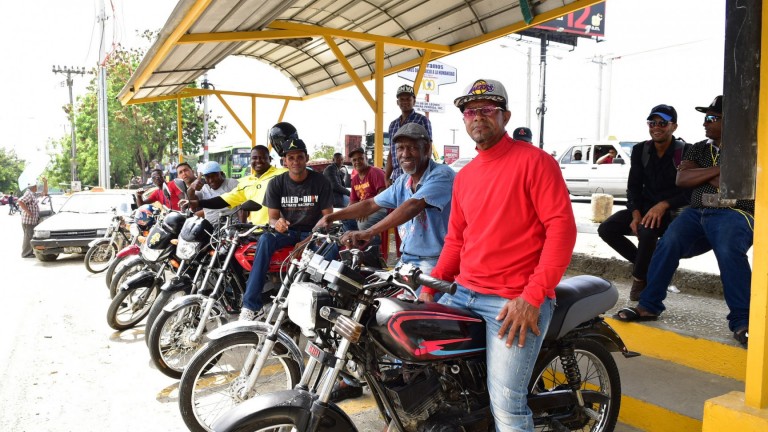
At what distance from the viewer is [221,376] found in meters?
3.73

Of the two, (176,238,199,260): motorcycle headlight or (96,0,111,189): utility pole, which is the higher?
(96,0,111,189): utility pole

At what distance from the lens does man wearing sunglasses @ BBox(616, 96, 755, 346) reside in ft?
11.9

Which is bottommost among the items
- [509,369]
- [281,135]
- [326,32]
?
[509,369]

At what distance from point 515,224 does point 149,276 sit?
180 inches

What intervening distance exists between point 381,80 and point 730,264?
6.07 meters

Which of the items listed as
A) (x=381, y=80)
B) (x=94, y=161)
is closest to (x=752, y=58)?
(x=381, y=80)

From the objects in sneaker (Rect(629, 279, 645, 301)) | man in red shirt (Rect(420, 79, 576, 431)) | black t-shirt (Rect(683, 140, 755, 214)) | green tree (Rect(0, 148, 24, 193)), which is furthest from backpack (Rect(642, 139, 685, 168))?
green tree (Rect(0, 148, 24, 193))

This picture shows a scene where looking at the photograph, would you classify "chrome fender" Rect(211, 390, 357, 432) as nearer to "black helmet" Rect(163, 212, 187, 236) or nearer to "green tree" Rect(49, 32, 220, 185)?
"black helmet" Rect(163, 212, 187, 236)

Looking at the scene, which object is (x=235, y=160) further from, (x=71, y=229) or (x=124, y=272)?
(x=124, y=272)

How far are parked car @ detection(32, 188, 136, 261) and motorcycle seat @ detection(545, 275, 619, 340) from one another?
31.7ft

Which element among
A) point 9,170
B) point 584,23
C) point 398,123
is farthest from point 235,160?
point 9,170

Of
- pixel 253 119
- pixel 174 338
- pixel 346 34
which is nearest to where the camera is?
pixel 174 338

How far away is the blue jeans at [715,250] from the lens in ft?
11.9

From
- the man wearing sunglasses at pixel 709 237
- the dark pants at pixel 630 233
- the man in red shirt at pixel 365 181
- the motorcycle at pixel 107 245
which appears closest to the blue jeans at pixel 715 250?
the man wearing sunglasses at pixel 709 237
